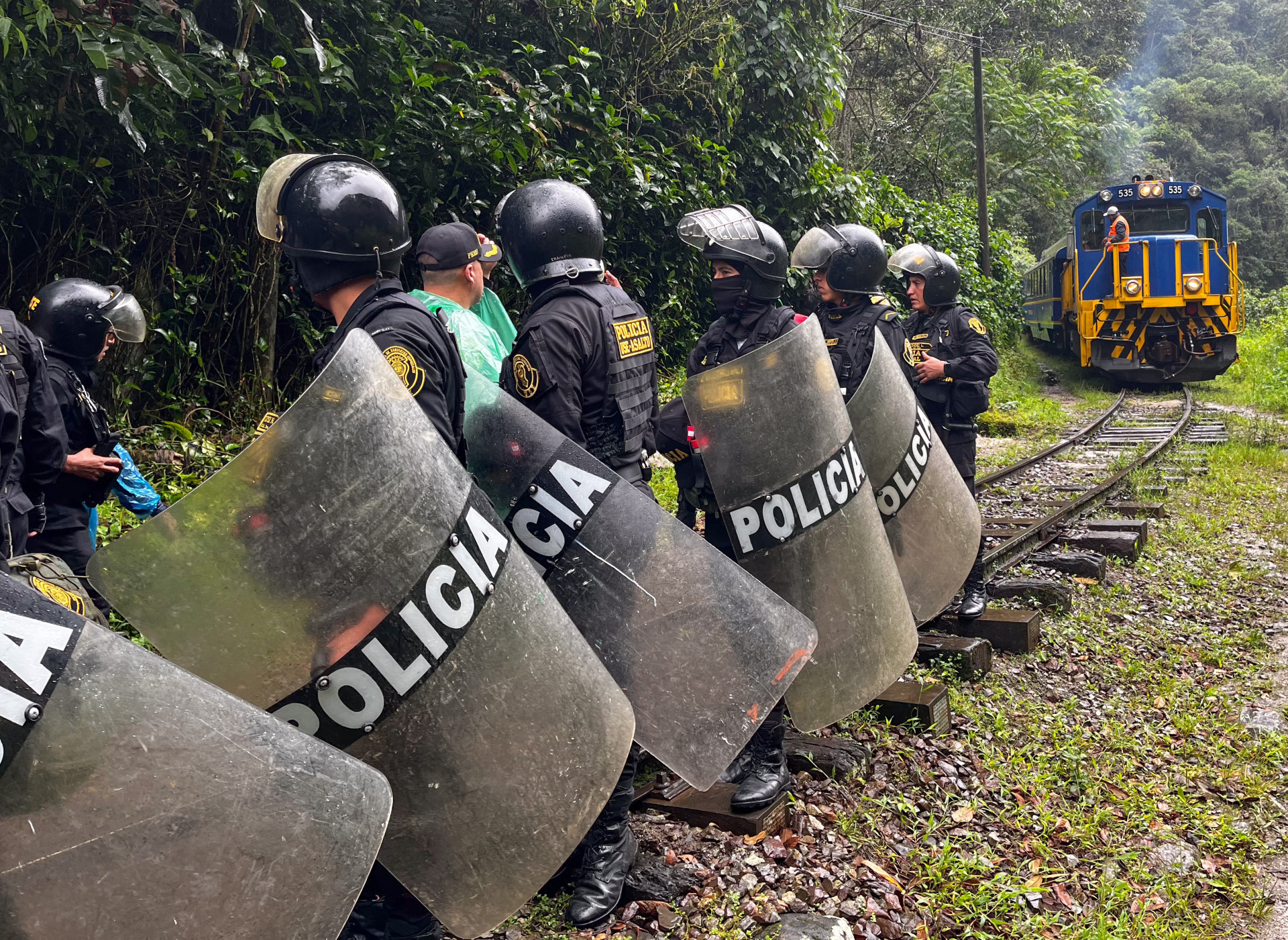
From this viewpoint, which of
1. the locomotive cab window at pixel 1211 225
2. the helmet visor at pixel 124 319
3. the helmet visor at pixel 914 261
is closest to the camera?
the helmet visor at pixel 124 319

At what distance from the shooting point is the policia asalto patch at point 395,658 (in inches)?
72.3

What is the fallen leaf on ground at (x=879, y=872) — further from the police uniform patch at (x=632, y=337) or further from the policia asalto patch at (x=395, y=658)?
the policia asalto patch at (x=395, y=658)

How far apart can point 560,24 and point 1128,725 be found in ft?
24.3

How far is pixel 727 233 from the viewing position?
3.66m

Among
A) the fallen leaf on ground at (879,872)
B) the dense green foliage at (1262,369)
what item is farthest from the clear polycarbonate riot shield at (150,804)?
the dense green foliage at (1262,369)

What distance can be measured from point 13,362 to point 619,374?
189 centimetres

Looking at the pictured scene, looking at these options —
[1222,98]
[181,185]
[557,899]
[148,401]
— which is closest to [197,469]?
[148,401]

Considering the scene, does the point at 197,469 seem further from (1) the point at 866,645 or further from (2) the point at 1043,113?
(2) the point at 1043,113

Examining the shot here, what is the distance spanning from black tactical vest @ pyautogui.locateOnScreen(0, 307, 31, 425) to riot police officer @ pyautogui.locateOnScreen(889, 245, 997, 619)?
4.02m

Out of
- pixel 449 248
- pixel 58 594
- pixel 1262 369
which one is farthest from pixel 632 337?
pixel 1262 369

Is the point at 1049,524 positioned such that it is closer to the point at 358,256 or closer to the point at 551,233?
the point at 551,233

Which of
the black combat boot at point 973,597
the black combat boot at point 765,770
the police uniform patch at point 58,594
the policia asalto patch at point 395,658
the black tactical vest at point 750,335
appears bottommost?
the black combat boot at point 973,597

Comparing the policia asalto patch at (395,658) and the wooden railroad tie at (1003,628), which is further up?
the policia asalto patch at (395,658)

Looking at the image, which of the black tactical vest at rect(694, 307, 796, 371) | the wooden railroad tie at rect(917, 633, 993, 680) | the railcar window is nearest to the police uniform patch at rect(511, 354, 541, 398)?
the black tactical vest at rect(694, 307, 796, 371)
